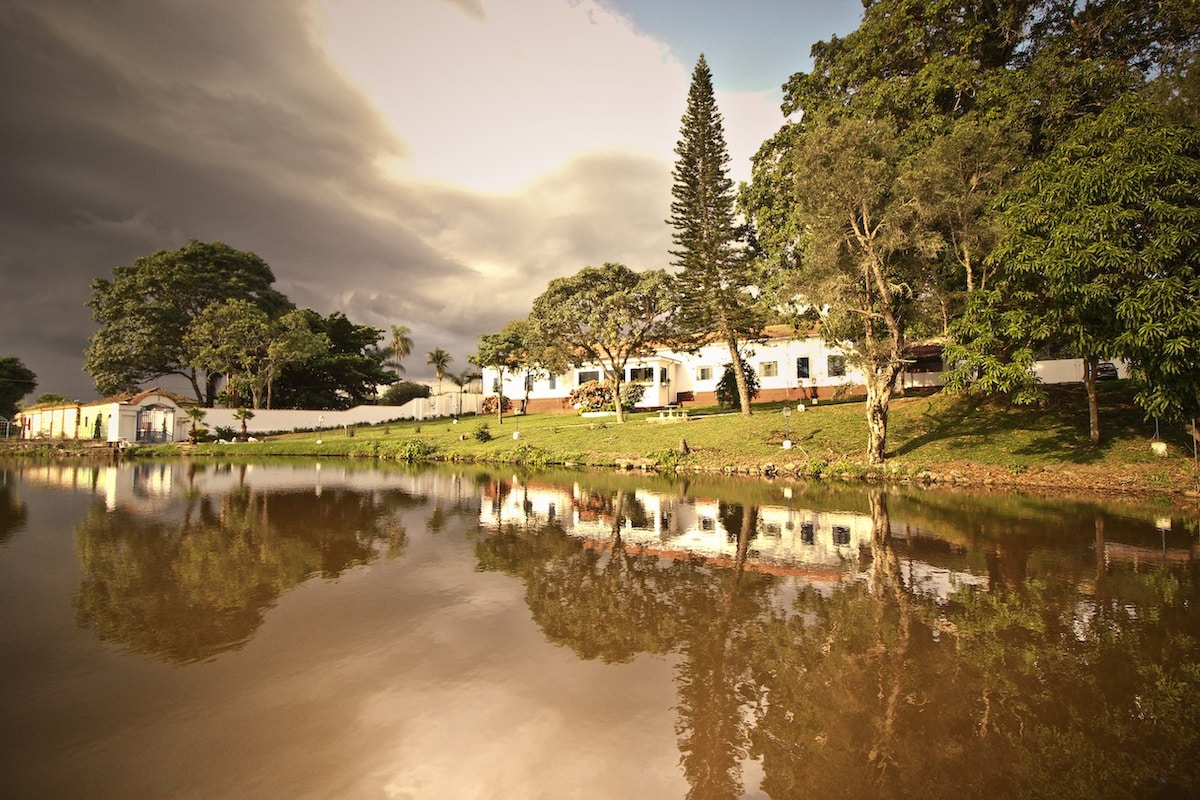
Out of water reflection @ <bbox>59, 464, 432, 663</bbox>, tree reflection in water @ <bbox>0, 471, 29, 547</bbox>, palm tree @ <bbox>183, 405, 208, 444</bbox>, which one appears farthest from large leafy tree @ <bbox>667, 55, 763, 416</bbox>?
palm tree @ <bbox>183, 405, 208, 444</bbox>

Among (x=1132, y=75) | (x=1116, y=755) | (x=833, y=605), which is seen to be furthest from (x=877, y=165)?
(x=1116, y=755)

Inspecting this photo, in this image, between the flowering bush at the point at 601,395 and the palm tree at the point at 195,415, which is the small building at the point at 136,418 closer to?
the palm tree at the point at 195,415

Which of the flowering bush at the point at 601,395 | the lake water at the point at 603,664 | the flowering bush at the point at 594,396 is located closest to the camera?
the lake water at the point at 603,664

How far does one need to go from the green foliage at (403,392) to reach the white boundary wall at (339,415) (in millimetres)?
7127

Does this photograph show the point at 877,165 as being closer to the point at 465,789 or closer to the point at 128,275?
the point at 465,789

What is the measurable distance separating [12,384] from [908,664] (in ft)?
300

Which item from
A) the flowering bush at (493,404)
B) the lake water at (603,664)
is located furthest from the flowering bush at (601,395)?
the lake water at (603,664)

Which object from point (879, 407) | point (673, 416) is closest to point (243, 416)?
point (673, 416)

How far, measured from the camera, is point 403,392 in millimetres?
62125

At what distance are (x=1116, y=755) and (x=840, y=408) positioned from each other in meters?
24.7

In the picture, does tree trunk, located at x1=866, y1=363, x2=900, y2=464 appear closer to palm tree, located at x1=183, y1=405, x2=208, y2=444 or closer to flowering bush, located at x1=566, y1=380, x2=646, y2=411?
flowering bush, located at x1=566, y1=380, x2=646, y2=411

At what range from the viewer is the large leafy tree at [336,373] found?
50.1m

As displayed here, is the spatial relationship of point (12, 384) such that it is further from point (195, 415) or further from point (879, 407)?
point (879, 407)

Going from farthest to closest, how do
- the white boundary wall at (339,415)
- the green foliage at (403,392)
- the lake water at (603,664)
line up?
1. the green foliage at (403,392)
2. the white boundary wall at (339,415)
3. the lake water at (603,664)
